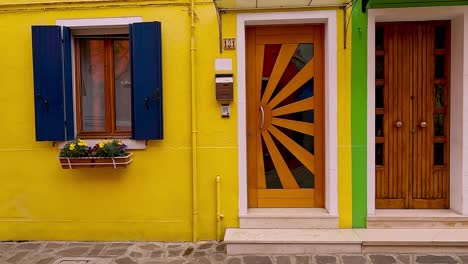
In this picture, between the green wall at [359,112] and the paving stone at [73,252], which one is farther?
the green wall at [359,112]

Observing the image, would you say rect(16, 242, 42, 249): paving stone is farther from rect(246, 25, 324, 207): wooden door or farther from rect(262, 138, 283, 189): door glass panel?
rect(262, 138, 283, 189): door glass panel

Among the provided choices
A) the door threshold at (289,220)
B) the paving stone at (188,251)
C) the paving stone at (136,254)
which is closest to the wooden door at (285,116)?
the door threshold at (289,220)

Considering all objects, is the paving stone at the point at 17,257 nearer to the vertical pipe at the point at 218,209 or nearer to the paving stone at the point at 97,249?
the paving stone at the point at 97,249

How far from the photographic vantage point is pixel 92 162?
4465 millimetres

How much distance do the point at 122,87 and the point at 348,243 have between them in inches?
127

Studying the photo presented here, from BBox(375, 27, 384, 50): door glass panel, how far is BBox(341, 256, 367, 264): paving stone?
2.46 m

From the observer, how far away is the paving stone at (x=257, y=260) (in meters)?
4.07

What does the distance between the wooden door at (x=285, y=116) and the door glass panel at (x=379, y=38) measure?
690 millimetres

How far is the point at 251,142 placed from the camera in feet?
15.9

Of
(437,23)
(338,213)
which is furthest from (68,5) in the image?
(437,23)

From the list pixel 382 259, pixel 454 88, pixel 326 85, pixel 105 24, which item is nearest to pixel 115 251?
pixel 105 24

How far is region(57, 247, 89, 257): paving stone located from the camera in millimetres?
4360

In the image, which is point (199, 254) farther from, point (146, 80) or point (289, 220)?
point (146, 80)

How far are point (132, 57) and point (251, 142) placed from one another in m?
1.74
